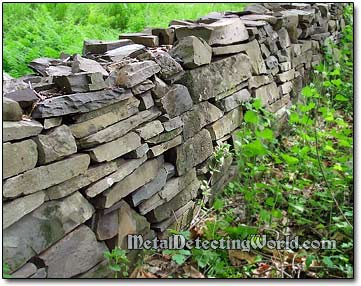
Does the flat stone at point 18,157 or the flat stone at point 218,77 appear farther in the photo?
the flat stone at point 218,77

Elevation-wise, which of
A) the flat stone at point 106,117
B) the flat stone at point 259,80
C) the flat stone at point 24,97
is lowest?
the flat stone at point 259,80

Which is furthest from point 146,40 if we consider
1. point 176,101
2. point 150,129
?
point 150,129

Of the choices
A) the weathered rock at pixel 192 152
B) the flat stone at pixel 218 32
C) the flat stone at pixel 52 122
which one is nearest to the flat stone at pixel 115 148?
the flat stone at pixel 52 122

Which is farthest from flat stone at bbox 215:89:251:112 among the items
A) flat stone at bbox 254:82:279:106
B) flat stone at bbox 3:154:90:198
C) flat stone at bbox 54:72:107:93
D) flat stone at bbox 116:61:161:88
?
flat stone at bbox 3:154:90:198

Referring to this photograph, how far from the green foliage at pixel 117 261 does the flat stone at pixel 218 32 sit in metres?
1.67

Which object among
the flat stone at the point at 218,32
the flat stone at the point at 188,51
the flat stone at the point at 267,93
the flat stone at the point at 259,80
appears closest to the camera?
the flat stone at the point at 188,51

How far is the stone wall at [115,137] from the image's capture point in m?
2.43

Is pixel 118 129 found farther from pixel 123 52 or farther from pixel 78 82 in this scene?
pixel 123 52

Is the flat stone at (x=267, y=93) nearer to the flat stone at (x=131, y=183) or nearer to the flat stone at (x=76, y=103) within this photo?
the flat stone at (x=131, y=183)

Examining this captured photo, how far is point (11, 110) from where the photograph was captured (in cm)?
235

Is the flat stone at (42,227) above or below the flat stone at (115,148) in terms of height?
below

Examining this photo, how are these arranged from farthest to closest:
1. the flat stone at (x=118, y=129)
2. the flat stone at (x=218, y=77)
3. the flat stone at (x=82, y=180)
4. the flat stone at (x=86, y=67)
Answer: the flat stone at (x=218, y=77)
the flat stone at (x=86, y=67)
the flat stone at (x=118, y=129)
the flat stone at (x=82, y=180)

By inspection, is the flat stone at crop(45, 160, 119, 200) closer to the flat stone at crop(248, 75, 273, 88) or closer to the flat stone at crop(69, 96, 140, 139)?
the flat stone at crop(69, 96, 140, 139)

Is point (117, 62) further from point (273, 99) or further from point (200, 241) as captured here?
point (273, 99)
